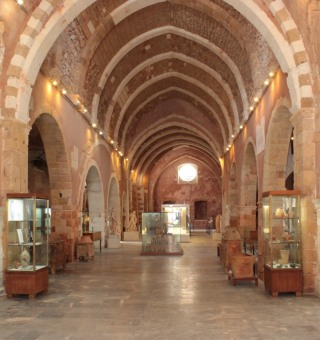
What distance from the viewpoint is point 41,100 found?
436 inches

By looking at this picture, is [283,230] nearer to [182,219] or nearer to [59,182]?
[59,182]

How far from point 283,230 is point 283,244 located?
29 centimetres

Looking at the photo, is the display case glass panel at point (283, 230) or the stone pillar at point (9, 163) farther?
the stone pillar at point (9, 163)

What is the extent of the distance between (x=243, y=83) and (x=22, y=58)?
8.79 m

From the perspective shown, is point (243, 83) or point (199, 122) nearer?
point (243, 83)

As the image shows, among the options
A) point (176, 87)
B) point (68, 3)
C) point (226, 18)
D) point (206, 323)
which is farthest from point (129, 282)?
point (176, 87)

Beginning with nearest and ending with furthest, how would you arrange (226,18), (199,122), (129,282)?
(129,282) → (226,18) → (199,122)

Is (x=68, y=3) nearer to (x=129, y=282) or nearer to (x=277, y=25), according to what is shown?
(x=277, y=25)

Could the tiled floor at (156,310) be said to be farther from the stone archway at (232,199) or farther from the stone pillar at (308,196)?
the stone archway at (232,199)

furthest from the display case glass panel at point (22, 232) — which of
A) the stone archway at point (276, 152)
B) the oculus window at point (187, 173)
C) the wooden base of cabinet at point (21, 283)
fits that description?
the oculus window at point (187, 173)

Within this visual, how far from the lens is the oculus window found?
40031 millimetres

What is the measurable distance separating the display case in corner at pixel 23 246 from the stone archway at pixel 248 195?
9668 millimetres

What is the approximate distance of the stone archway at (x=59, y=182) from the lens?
13.0 meters

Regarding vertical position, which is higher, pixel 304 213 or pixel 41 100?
pixel 41 100
